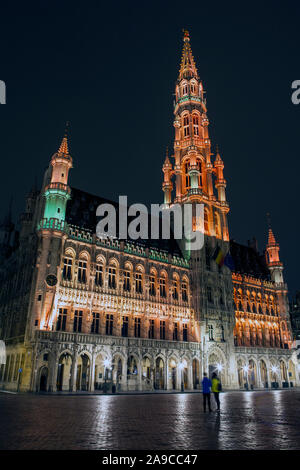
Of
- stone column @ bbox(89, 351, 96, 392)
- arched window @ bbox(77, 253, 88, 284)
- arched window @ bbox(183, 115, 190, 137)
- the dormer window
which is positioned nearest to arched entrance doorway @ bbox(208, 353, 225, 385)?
stone column @ bbox(89, 351, 96, 392)

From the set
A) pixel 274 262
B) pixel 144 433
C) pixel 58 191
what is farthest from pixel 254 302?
pixel 144 433

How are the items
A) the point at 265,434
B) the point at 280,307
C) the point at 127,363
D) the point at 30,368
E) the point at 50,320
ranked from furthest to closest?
1. the point at 280,307
2. the point at 127,363
3. the point at 50,320
4. the point at 30,368
5. the point at 265,434

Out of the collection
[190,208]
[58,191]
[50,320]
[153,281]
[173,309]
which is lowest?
[50,320]

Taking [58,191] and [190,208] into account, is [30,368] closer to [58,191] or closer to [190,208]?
[58,191]

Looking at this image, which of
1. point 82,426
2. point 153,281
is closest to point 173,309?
point 153,281

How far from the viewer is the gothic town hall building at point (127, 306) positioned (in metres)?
37.5

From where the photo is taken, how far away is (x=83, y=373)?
40.2 metres

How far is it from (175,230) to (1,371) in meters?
34.6

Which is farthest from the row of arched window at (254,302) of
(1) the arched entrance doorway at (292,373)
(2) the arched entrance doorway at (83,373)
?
(2) the arched entrance doorway at (83,373)

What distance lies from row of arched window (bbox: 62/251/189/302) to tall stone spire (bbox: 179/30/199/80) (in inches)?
1976

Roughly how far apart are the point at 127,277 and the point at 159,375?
13.9m

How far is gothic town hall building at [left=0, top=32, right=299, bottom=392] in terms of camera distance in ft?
123

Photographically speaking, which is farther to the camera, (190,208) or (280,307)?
(280,307)

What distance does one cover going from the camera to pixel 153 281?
1951 inches
